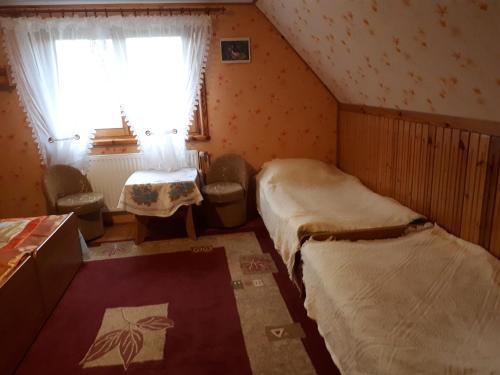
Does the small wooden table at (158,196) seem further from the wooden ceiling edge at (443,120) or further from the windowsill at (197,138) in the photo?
the wooden ceiling edge at (443,120)

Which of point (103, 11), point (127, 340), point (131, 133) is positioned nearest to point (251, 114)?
point (131, 133)

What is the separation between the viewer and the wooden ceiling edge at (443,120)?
199cm

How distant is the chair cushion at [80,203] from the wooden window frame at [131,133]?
21.4 inches

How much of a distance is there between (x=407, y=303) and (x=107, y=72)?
3230 millimetres

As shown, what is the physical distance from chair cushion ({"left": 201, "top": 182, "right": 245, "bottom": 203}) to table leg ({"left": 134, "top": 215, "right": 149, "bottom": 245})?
61cm

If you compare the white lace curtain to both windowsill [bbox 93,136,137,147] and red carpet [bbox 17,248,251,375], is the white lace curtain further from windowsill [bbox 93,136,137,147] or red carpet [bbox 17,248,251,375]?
red carpet [bbox 17,248,251,375]

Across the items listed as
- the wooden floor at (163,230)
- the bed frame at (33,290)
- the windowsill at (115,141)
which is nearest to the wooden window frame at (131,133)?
the windowsill at (115,141)

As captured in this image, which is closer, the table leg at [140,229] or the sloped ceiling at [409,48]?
the sloped ceiling at [409,48]

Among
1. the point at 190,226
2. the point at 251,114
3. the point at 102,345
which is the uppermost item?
the point at 251,114

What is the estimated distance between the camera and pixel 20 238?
255cm

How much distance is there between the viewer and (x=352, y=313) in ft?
5.41

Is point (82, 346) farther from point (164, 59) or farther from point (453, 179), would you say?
point (164, 59)

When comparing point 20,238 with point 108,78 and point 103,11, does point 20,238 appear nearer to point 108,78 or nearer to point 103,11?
point 108,78

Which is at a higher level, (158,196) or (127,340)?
(158,196)
